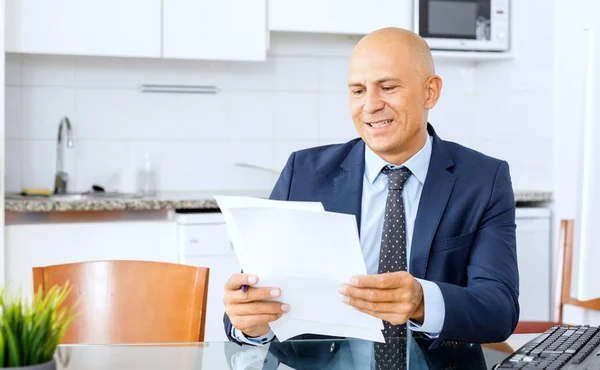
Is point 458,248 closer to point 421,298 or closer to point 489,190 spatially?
point 489,190

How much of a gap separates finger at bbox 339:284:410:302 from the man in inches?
7.1

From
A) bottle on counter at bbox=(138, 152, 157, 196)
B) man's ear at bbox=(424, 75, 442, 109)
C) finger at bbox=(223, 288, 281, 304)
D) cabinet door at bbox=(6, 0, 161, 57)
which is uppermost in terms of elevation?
cabinet door at bbox=(6, 0, 161, 57)

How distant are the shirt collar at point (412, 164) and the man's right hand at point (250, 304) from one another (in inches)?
20.8

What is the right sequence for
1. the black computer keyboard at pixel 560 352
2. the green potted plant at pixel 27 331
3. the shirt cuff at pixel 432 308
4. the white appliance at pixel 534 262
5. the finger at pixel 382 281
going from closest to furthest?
the green potted plant at pixel 27 331 → the black computer keyboard at pixel 560 352 → the finger at pixel 382 281 → the shirt cuff at pixel 432 308 → the white appliance at pixel 534 262

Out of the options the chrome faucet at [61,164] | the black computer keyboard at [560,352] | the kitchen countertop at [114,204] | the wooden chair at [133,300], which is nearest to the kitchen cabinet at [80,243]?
the kitchen countertop at [114,204]

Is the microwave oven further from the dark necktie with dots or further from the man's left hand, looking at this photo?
the man's left hand

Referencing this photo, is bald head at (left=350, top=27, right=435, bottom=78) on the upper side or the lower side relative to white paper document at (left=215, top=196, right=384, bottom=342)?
upper

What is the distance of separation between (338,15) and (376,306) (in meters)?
2.50

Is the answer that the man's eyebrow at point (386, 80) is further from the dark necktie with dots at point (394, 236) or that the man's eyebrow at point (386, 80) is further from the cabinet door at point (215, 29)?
the cabinet door at point (215, 29)

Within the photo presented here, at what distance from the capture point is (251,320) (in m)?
1.43

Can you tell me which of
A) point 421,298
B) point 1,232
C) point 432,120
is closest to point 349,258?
point 421,298

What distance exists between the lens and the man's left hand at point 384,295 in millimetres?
1353

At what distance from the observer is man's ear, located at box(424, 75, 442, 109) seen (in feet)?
5.90

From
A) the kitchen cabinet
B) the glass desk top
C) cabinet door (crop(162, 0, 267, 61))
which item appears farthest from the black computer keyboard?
cabinet door (crop(162, 0, 267, 61))
